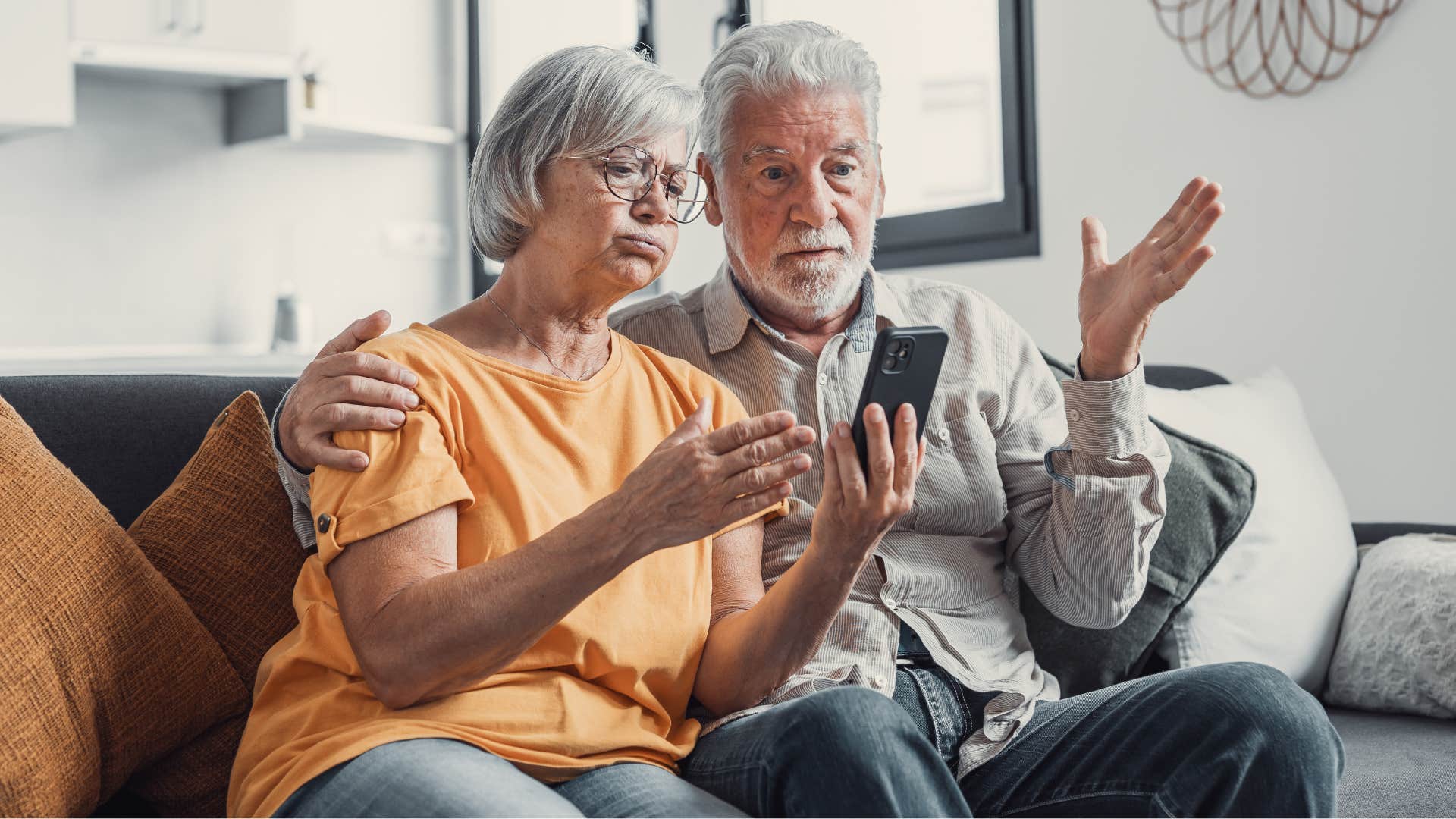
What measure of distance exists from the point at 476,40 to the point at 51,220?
1.51 meters

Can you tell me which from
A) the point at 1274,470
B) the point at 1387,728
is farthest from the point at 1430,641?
the point at 1274,470

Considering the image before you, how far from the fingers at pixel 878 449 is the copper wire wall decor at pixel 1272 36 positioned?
158cm

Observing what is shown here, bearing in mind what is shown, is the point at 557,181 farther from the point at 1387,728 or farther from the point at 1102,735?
the point at 1387,728

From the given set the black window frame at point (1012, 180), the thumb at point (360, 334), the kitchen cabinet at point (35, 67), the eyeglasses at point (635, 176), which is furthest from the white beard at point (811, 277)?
the kitchen cabinet at point (35, 67)

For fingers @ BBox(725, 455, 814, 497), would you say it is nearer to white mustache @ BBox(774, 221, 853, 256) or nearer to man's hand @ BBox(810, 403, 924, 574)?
man's hand @ BBox(810, 403, 924, 574)

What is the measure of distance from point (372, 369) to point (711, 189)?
61cm

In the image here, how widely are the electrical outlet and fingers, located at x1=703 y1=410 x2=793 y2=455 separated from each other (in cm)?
350

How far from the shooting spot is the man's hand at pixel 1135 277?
136 centimetres

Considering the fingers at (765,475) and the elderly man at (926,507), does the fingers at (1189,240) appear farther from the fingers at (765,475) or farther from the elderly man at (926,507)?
the fingers at (765,475)

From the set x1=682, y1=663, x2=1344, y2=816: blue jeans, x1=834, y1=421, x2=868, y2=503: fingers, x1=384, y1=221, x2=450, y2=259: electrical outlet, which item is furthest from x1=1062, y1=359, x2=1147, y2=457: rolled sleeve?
x1=384, y1=221, x2=450, y2=259: electrical outlet

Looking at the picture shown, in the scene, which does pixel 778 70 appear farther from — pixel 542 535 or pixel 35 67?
pixel 35 67

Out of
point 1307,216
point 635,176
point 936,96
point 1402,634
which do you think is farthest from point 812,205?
point 936,96

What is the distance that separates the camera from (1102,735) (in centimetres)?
135

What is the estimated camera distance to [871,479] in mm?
1221
